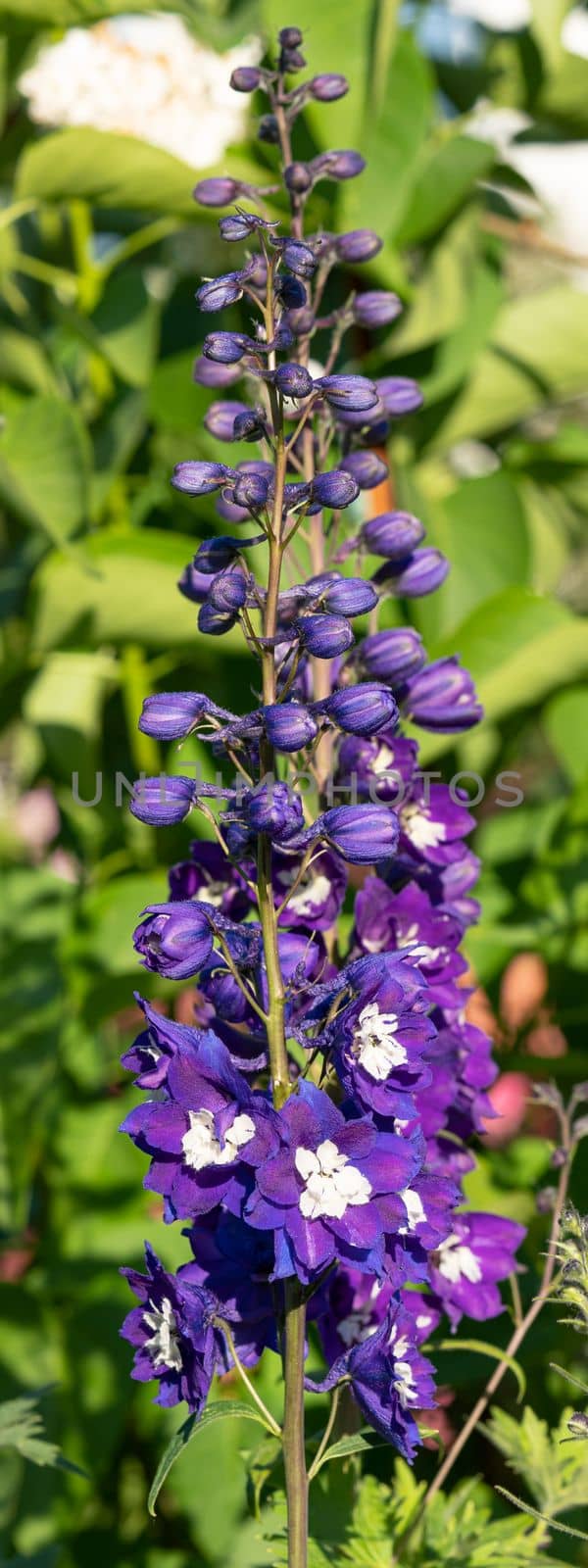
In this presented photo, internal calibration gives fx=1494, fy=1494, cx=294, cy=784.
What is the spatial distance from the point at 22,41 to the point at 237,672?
2.58 feet

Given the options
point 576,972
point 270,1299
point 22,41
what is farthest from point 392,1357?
point 22,41

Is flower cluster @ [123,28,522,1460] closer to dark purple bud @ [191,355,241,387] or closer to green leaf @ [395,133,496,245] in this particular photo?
dark purple bud @ [191,355,241,387]

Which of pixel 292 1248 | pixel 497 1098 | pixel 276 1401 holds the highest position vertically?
pixel 292 1248

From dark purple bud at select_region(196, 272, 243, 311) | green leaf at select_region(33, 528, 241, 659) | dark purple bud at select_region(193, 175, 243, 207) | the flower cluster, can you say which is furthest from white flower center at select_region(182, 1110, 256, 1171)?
green leaf at select_region(33, 528, 241, 659)

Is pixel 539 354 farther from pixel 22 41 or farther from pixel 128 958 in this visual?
pixel 128 958

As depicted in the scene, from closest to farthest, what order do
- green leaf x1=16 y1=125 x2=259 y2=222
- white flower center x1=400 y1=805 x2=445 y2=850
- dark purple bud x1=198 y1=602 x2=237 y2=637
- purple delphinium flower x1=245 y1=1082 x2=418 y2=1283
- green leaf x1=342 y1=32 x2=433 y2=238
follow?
purple delphinium flower x1=245 y1=1082 x2=418 y2=1283 → dark purple bud x1=198 y1=602 x2=237 y2=637 → white flower center x1=400 y1=805 x2=445 y2=850 → green leaf x1=16 y1=125 x2=259 y2=222 → green leaf x1=342 y1=32 x2=433 y2=238

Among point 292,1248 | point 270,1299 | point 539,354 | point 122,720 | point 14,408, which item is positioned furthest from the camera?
point 122,720

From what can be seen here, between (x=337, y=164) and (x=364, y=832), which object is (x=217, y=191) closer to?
(x=337, y=164)

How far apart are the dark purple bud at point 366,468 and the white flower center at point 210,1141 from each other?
1.62ft

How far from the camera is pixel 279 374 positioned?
75 cm

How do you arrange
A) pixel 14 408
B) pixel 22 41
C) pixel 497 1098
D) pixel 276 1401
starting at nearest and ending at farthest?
pixel 276 1401 → pixel 14 408 → pixel 22 41 → pixel 497 1098

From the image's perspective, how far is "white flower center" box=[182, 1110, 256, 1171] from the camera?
0.74 m

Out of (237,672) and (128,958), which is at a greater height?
(237,672)

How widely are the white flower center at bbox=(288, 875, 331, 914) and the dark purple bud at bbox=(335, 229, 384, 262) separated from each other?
458mm
